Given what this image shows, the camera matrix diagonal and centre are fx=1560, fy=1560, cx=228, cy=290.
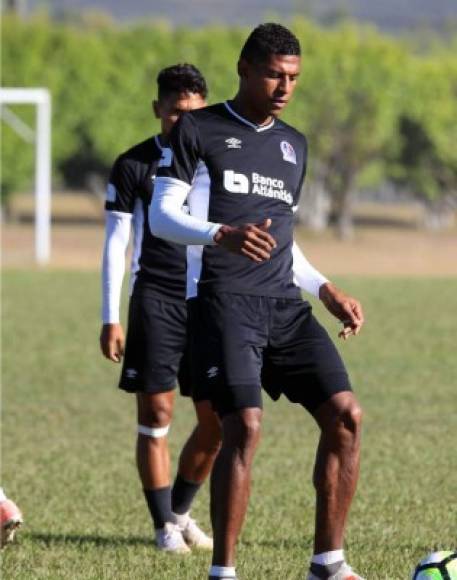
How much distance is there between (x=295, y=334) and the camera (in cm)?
645

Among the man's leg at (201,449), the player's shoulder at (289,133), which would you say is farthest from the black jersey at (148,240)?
the player's shoulder at (289,133)

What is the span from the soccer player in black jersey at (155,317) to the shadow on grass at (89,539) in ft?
0.64

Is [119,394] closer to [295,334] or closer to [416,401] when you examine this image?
[416,401]

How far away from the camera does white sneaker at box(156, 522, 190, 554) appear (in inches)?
A: 307

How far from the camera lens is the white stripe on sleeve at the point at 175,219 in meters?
6.05

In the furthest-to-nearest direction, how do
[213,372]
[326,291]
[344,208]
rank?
[344,208] → [326,291] → [213,372]

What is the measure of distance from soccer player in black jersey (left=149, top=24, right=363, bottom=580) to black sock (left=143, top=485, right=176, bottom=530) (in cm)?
165

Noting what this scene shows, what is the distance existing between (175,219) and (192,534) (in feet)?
7.82

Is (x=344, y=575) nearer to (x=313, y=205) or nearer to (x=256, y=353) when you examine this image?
(x=256, y=353)

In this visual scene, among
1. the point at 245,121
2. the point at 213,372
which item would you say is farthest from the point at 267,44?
the point at 213,372

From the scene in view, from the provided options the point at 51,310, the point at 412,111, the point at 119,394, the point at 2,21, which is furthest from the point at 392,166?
the point at 119,394

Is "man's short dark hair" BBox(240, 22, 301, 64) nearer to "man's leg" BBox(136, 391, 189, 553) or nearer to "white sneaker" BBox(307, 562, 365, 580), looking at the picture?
"white sneaker" BBox(307, 562, 365, 580)

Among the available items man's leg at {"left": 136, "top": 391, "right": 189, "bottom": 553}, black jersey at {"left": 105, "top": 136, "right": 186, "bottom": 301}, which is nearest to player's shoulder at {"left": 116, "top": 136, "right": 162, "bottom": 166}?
black jersey at {"left": 105, "top": 136, "right": 186, "bottom": 301}

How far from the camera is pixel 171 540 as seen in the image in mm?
7832
